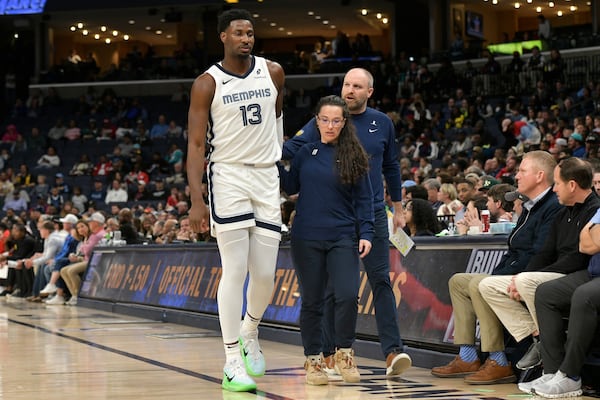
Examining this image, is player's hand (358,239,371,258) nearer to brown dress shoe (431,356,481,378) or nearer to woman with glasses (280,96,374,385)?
woman with glasses (280,96,374,385)

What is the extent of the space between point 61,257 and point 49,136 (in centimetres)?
1863

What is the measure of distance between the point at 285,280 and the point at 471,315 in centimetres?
368

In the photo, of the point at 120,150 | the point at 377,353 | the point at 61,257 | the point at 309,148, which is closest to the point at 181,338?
the point at 377,353

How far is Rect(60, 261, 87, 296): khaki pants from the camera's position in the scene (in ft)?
60.8

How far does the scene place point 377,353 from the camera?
891cm

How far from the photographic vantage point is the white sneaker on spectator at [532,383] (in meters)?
6.61

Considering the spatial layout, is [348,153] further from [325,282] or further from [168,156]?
[168,156]

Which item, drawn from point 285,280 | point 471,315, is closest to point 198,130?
point 471,315

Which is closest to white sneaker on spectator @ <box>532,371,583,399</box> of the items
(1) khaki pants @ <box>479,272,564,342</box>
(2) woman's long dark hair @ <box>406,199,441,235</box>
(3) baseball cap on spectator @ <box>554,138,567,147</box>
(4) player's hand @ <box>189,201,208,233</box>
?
(1) khaki pants @ <box>479,272,564,342</box>

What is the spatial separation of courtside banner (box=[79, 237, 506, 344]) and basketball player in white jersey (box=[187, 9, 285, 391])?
5.79 ft

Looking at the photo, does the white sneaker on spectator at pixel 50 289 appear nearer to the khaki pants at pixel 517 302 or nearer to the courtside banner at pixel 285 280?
the courtside banner at pixel 285 280

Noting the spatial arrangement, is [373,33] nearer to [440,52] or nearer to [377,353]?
[440,52]

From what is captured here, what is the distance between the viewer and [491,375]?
7.23 m

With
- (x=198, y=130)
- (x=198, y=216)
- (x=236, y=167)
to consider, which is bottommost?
(x=198, y=216)
